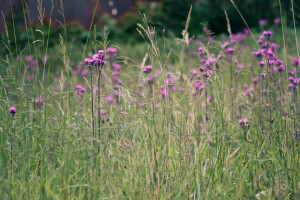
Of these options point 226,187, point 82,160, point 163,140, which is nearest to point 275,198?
point 226,187

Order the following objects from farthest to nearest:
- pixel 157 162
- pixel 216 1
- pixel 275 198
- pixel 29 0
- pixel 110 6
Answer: pixel 216 1, pixel 110 6, pixel 29 0, pixel 157 162, pixel 275 198

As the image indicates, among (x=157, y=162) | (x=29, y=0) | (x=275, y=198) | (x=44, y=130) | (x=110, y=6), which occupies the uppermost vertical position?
(x=110, y=6)

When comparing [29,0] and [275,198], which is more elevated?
[29,0]

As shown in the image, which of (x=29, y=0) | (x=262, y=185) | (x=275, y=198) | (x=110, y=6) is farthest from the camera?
(x=110, y=6)

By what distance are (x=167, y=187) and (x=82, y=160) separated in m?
0.43

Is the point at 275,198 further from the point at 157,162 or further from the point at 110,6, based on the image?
the point at 110,6

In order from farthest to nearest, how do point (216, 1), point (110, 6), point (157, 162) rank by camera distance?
point (216, 1) → point (110, 6) → point (157, 162)

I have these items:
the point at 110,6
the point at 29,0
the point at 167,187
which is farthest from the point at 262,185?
the point at 110,6

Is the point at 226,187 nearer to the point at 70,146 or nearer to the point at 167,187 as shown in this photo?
the point at 167,187

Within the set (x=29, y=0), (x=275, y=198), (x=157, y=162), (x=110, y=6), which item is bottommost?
(x=275, y=198)

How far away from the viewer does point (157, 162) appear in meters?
1.85

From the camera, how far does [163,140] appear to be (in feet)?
6.69

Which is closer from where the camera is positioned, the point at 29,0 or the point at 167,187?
the point at 167,187

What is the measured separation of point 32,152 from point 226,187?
984 mm
